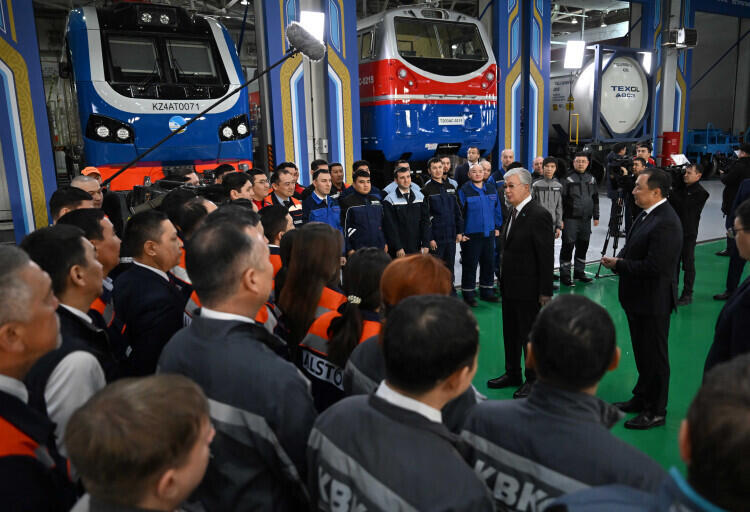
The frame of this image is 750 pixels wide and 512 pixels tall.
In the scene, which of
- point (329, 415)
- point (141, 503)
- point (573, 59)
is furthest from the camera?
point (573, 59)

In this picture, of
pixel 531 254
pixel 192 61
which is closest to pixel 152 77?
pixel 192 61

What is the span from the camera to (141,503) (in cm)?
105

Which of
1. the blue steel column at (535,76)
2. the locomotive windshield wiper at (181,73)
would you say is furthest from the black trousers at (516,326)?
the blue steel column at (535,76)

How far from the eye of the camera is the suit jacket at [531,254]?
380 cm

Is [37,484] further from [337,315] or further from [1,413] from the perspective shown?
[337,315]

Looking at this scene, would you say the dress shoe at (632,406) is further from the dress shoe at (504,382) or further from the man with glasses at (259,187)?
the man with glasses at (259,187)

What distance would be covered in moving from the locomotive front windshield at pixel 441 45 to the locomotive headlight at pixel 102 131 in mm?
4490

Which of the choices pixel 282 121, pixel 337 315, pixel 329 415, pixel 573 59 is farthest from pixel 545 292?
pixel 573 59

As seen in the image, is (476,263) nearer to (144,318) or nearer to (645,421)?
(645,421)

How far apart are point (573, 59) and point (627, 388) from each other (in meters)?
9.06

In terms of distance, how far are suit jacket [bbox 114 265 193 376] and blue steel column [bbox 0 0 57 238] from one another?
17.4ft

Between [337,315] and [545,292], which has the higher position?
[337,315]

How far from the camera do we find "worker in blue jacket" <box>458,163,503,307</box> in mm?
6035

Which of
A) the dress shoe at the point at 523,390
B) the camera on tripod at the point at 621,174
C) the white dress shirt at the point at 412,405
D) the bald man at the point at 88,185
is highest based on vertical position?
the bald man at the point at 88,185
